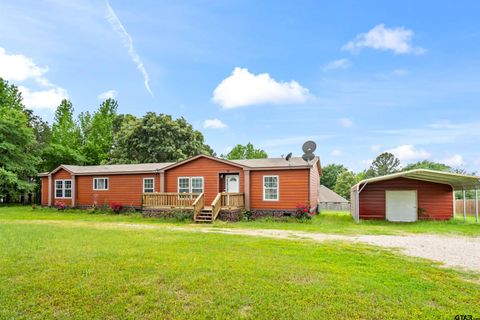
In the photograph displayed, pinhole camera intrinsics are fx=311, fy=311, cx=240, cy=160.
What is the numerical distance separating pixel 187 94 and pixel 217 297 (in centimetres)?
2033

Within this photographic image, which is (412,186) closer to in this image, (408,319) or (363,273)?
(363,273)

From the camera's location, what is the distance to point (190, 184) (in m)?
18.2

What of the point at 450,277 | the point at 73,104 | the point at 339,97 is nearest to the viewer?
the point at 450,277

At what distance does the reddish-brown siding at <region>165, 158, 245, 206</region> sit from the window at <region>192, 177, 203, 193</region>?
21 centimetres

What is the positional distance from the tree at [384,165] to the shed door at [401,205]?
39.8 metres

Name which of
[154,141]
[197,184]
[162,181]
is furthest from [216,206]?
[154,141]

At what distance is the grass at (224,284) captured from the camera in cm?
391

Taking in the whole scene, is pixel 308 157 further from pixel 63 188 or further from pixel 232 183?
pixel 63 188

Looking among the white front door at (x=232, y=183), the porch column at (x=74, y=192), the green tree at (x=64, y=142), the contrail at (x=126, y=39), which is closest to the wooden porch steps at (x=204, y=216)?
the white front door at (x=232, y=183)

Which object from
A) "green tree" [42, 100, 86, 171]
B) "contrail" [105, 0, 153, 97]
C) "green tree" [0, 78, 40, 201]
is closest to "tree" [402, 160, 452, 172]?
"contrail" [105, 0, 153, 97]

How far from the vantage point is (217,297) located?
429 centimetres

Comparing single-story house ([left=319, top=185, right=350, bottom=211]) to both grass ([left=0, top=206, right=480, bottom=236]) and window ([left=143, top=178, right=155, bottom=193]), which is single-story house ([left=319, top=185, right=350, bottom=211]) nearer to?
grass ([left=0, top=206, right=480, bottom=236])

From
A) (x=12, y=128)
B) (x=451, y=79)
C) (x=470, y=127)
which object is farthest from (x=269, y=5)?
(x=12, y=128)

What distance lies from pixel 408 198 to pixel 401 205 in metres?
0.53
